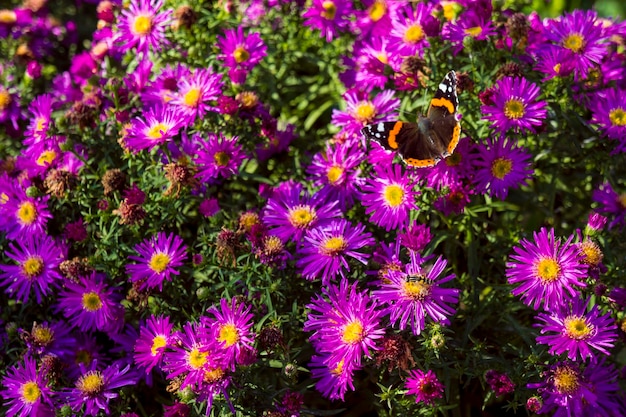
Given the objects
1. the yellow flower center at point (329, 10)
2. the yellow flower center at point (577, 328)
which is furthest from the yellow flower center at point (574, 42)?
the yellow flower center at point (577, 328)

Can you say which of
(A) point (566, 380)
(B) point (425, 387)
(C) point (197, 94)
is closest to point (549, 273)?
(A) point (566, 380)

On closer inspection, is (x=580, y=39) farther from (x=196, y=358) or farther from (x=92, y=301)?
(x=92, y=301)

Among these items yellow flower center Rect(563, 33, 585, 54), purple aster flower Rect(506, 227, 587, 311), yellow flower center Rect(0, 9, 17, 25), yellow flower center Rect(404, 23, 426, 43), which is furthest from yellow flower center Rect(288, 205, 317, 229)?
yellow flower center Rect(0, 9, 17, 25)

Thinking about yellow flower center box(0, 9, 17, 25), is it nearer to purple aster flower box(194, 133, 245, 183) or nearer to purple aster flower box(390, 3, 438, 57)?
purple aster flower box(194, 133, 245, 183)

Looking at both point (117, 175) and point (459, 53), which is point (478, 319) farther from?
point (117, 175)

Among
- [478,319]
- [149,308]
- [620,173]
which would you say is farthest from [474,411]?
[149,308]
